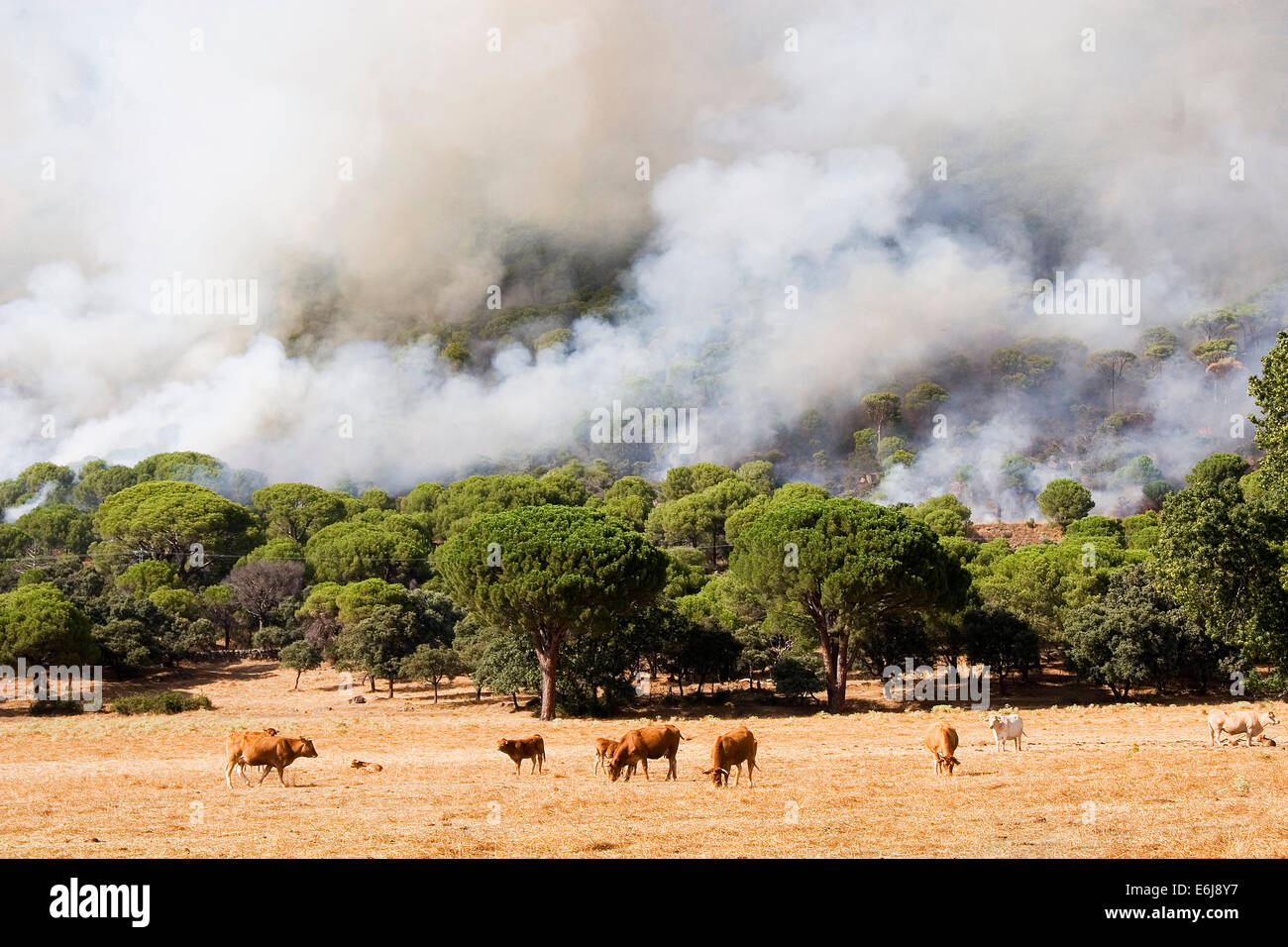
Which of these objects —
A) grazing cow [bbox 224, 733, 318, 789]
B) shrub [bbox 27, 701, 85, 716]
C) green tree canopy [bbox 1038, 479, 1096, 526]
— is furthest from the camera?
green tree canopy [bbox 1038, 479, 1096, 526]

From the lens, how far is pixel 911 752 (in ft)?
111

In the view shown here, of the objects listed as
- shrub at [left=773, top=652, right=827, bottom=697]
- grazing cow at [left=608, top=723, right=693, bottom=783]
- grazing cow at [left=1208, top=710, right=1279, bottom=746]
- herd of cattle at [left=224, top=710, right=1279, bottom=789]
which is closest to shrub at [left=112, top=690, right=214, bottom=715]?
shrub at [left=773, top=652, right=827, bottom=697]

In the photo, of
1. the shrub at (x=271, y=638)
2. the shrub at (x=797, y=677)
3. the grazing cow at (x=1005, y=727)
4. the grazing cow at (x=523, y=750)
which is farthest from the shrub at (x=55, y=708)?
the grazing cow at (x=1005, y=727)

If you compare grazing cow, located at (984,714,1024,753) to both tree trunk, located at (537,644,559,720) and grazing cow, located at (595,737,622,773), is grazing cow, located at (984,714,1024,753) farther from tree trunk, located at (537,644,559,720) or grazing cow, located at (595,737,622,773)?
tree trunk, located at (537,644,559,720)

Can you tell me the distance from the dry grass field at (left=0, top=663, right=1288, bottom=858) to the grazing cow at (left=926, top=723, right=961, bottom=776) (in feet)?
2.43

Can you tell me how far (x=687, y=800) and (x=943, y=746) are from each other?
7.87 metres

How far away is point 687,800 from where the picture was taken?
2239cm

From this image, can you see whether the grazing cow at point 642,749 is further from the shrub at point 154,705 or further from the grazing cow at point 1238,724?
the shrub at point 154,705

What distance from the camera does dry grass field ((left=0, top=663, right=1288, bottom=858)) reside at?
655 inches

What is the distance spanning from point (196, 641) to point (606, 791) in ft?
239

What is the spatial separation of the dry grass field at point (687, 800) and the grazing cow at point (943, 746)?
74 centimetres

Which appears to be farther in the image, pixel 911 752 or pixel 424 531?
pixel 424 531

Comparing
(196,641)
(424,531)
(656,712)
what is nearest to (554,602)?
(656,712)

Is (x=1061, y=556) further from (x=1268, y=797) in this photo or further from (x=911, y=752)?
(x=1268, y=797)
